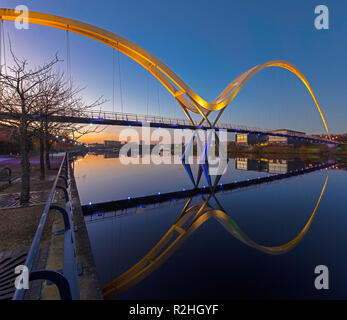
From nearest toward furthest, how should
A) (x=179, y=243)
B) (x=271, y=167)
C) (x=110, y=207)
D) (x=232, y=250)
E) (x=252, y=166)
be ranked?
(x=232, y=250), (x=179, y=243), (x=110, y=207), (x=271, y=167), (x=252, y=166)

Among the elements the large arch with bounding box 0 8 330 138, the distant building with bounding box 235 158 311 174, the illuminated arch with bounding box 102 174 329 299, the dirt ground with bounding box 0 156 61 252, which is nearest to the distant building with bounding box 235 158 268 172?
the distant building with bounding box 235 158 311 174

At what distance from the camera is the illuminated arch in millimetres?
3707

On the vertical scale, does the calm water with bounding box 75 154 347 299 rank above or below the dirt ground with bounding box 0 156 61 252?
below

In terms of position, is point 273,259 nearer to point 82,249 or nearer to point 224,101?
point 82,249

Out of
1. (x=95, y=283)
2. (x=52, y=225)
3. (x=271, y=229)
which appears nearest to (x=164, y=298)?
(x=95, y=283)

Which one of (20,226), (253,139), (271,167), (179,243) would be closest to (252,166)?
(271,167)

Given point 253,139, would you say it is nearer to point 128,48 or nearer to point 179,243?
point 128,48

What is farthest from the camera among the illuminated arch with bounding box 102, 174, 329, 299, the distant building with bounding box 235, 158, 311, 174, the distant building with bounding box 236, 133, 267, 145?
the distant building with bounding box 236, 133, 267, 145

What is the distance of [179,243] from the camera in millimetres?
5273

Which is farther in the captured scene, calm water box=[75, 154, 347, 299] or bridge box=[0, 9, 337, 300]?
calm water box=[75, 154, 347, 299]

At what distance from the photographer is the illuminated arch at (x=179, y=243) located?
3707mm

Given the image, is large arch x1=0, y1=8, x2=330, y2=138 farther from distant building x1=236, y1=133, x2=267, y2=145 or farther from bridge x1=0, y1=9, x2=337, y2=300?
distant building x1=236, y1=133, x2=267, y2=145
